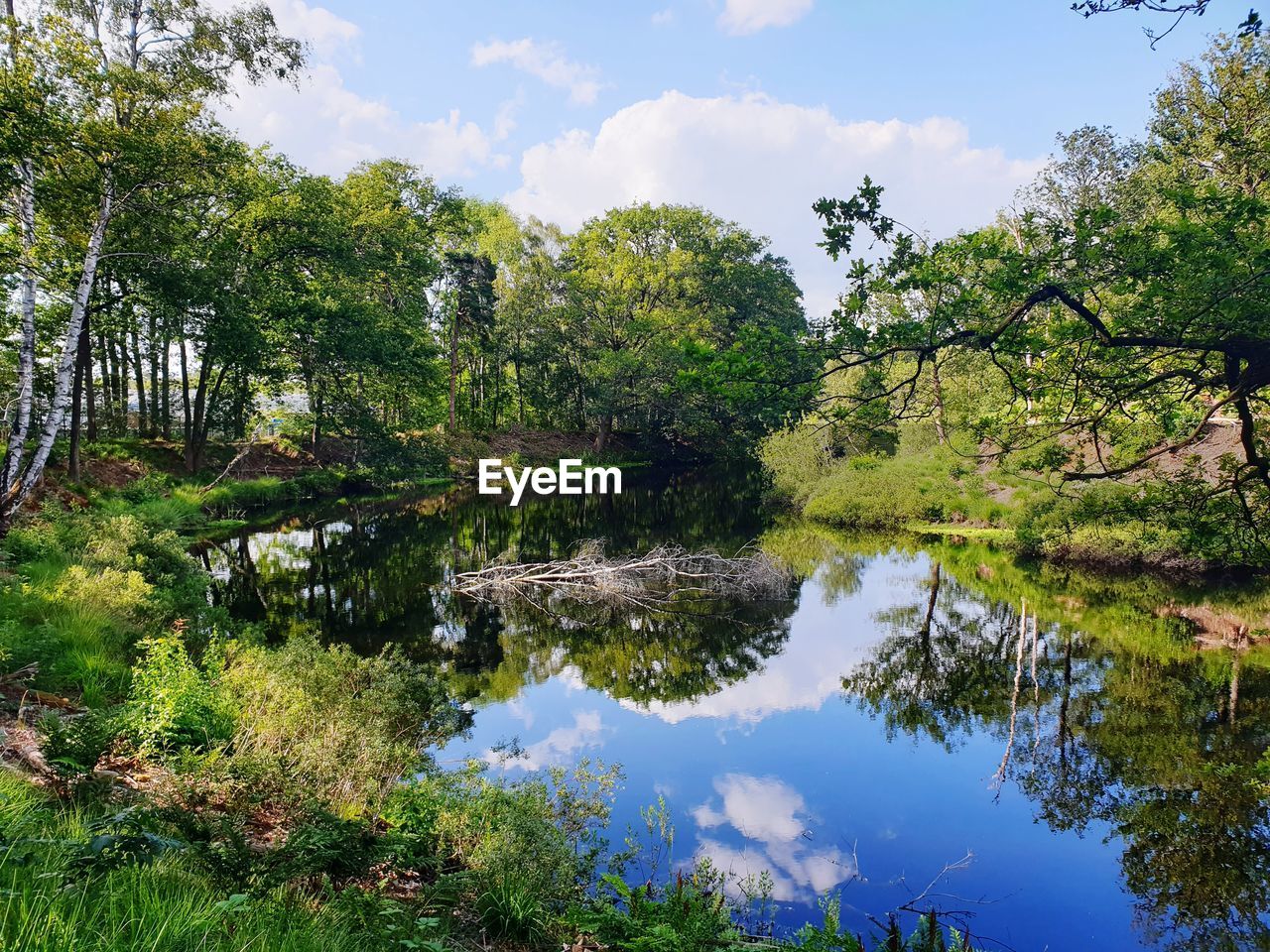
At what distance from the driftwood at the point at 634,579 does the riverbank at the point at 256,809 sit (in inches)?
250

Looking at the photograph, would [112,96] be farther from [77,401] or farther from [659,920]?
[659,920]

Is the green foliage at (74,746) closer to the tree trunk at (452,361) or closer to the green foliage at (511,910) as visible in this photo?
the green foliage at (511,910)

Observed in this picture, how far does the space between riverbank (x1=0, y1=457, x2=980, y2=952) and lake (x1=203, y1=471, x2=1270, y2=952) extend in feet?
4.18

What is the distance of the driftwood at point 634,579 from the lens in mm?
17188

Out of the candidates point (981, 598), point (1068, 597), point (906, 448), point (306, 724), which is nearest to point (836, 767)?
point (306, 724)

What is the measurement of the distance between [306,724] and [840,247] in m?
7.81

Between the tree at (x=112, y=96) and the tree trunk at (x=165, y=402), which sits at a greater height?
the tree at (x=112, y=96)

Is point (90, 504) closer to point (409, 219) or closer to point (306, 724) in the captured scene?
point (306, 724)

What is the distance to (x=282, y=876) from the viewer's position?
399 cm

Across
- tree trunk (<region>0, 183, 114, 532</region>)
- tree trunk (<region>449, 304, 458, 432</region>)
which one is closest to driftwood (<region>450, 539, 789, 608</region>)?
tree trunk (<region>0, 183, 114, 532</region>)

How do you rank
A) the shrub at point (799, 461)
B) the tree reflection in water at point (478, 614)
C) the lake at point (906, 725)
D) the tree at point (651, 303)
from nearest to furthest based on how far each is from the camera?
the lake at point (906, 725) < the tree reflection in water at point (478, 614) < the shrub at point (799, 461) < the tree at point (651, 303)

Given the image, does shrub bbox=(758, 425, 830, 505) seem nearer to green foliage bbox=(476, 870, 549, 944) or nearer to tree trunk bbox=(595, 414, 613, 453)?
tree trunk bbox=(595, 414, 613, 453)

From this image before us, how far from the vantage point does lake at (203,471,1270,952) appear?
7043mm

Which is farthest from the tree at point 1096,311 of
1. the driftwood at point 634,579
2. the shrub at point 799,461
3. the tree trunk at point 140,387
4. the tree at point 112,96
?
the tree trunk at point 140,387
